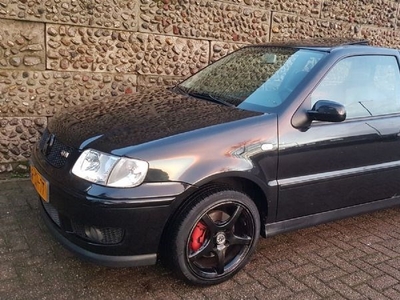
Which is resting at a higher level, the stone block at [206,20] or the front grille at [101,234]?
the stone block at [206,20]

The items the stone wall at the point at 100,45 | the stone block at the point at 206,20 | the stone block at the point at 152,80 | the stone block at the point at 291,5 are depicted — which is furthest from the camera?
the stone block at the point at 291,5

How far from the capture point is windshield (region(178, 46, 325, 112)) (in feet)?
10.4

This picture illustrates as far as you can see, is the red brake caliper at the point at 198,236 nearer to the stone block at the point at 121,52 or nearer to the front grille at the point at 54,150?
the front grille at the point at 54,150

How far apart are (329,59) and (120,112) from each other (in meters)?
1.68

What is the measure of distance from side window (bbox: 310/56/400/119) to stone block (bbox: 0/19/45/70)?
10.4 feet

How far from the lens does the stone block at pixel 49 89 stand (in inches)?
182

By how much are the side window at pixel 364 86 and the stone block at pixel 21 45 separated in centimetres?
316

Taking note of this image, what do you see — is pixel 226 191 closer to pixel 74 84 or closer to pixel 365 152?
pixel 365 152

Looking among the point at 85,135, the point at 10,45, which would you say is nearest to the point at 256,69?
the point at 85,135

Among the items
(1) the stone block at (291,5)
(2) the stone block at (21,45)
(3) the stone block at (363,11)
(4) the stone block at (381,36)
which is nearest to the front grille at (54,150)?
(2) the stone block at (21,45)

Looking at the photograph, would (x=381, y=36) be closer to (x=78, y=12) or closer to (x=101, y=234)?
(x=78, y=12)

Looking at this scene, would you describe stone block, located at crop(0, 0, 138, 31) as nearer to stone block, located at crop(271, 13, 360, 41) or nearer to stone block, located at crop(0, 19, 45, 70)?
stone block, located at crop(0, 19, 45, 70)

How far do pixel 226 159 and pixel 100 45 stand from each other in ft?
9.80

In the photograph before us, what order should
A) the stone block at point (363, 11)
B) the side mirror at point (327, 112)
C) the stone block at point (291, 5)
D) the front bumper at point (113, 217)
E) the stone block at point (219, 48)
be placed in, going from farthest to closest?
1. the stone block at point (363, 11)
2. the stone block at point (291, 5)
3. the stone block at point (219, 48)
4. the side mirror at point (327, 112)
5. the front bumper at point (113, 217)
